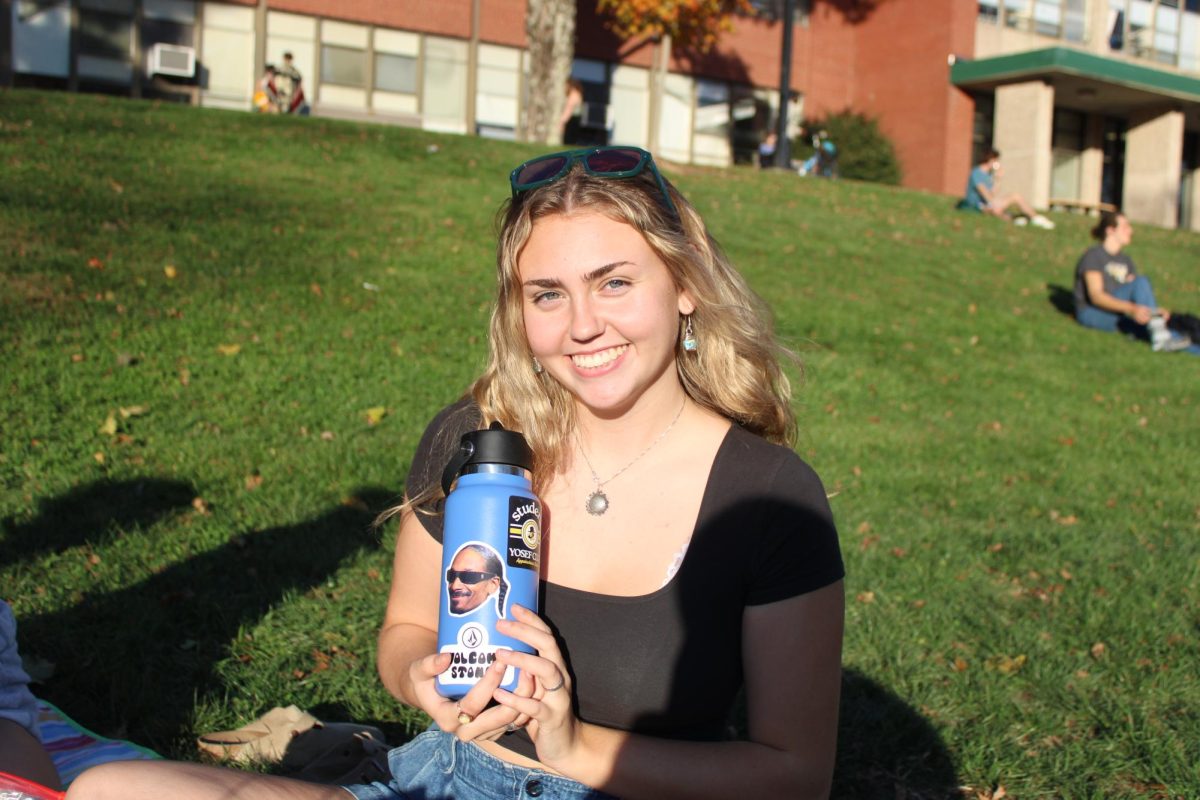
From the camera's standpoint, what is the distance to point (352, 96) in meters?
26.0

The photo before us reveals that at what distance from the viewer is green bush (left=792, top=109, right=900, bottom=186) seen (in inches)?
1107

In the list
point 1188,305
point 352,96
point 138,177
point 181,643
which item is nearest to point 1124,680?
point 181,643

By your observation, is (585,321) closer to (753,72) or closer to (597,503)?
(597,503)

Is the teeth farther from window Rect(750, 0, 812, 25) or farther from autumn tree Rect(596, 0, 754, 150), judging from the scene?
window Rect(750, 0, 812, 25)

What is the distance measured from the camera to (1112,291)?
11.8m

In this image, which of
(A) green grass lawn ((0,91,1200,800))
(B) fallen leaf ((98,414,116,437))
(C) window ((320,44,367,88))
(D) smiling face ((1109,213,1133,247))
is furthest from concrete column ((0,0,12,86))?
(D) smiling face ((1109,213,1133,247))

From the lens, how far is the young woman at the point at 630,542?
6.50 ft

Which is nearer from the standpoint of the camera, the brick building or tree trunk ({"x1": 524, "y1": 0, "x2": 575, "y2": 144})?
tree trunk ({"x1": 524, "y1": 0, "x2": 575, "y2": 144})

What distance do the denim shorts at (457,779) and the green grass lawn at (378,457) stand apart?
1271 mm

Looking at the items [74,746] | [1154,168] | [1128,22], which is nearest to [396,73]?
[1154,168]

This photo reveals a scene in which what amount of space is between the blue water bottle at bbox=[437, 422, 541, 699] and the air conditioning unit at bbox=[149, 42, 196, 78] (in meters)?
24.7

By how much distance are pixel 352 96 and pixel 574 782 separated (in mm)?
25932

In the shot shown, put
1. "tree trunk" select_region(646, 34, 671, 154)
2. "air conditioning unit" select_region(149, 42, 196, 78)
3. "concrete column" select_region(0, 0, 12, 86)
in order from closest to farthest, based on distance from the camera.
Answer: "concrete column" select_region(0, 0, 12, 86), "air conditioning unit" select_region(149, 42, 196, 78), "tree trunk" select_region(646, 34, 671, 154)

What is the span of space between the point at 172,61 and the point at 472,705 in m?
25.0
